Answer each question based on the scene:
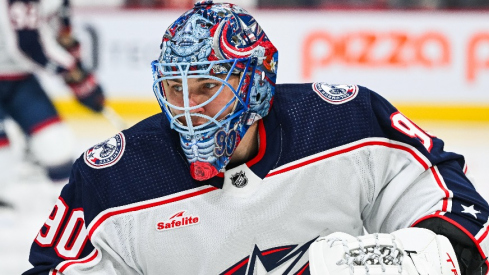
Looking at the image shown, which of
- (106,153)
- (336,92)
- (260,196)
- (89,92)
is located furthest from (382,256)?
(89,92)

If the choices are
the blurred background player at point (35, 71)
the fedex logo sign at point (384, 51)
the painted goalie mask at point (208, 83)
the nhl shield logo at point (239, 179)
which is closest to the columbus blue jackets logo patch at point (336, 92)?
the painted goalie mask at point (208, 83)

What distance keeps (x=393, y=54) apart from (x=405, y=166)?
379 cm

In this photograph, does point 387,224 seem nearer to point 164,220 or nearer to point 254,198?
point 254,198

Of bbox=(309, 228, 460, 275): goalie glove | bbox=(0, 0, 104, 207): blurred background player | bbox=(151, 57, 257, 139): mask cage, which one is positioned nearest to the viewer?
bbox=(309, 228, 460, 275): goalie glove

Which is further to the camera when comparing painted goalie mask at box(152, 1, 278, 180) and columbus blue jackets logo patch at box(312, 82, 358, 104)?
columbus blue jackets logo patch at box(312, 82, 358, 104)

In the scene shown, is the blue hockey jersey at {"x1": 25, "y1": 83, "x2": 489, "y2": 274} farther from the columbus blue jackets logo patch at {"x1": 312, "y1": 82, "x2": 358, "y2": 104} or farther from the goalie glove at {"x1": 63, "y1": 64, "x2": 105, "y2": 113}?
the goalie glove at {"x1": 63, "y1": 64, "x2": 105, "y2": 113}

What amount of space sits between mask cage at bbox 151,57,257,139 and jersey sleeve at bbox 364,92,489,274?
328mm

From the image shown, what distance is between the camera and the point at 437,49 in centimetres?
555

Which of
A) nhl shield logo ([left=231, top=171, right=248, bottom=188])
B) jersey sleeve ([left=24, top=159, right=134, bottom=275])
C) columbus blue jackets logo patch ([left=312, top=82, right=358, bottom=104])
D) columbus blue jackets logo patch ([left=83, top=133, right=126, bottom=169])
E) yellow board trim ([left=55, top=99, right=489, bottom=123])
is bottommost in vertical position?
yellow board trim ([left=55, top=99, right=489, bottom=123])

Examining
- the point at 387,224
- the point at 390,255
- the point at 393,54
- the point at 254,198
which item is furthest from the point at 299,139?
the point at 393,54

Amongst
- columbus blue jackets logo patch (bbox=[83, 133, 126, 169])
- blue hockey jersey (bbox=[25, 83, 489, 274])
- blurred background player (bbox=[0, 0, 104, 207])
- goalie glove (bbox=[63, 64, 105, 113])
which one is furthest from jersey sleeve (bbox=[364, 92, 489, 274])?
goalie glove (bbox=[63, 64, 105, 113])

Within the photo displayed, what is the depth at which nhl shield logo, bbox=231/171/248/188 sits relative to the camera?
1863 millimetres

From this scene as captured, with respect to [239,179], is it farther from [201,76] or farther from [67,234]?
[67,234]

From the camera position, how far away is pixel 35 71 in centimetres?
536
